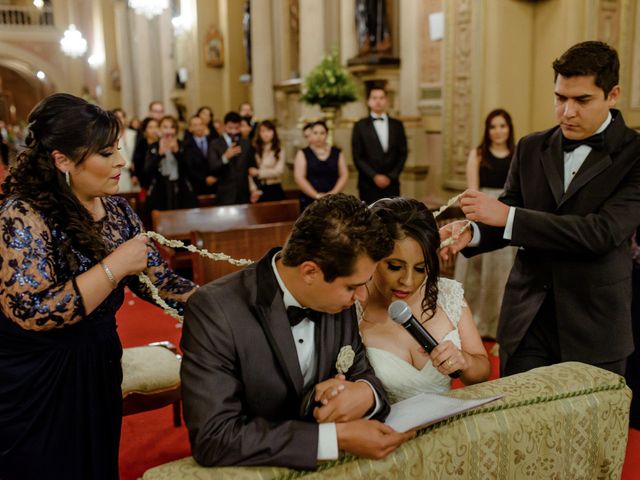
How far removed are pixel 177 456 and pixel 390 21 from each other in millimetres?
6302

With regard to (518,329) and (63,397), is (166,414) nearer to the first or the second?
(63,397)

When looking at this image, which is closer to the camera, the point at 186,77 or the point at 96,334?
the point at 96,334

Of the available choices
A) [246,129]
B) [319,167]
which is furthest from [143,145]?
[319,167]

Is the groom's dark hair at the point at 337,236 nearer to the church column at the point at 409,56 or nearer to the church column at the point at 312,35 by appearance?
the church column at the point at 409,56

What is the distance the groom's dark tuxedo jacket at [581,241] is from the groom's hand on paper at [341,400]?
940 millimetres

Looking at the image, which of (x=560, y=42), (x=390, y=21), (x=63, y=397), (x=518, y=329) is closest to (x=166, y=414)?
→ (x=63, y=397)

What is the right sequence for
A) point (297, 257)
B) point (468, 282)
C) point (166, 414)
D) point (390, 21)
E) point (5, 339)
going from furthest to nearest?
point (390, 21) < point (468, 282) < point (166, 414) < point (5, 339) < point (297, 257)

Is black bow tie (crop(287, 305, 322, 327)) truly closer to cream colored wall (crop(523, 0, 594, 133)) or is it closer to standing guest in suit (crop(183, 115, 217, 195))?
cream colored wall (crop(523, 0, 594, 133))

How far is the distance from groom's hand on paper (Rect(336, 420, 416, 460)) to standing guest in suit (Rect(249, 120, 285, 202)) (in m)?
6.15

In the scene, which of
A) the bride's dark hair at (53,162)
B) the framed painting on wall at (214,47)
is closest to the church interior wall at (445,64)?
the framed painting on wall at (214,47)

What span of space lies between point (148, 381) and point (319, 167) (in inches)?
152

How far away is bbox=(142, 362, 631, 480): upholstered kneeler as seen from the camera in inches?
60.1

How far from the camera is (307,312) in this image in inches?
66.0

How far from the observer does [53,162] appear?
1.98 m
